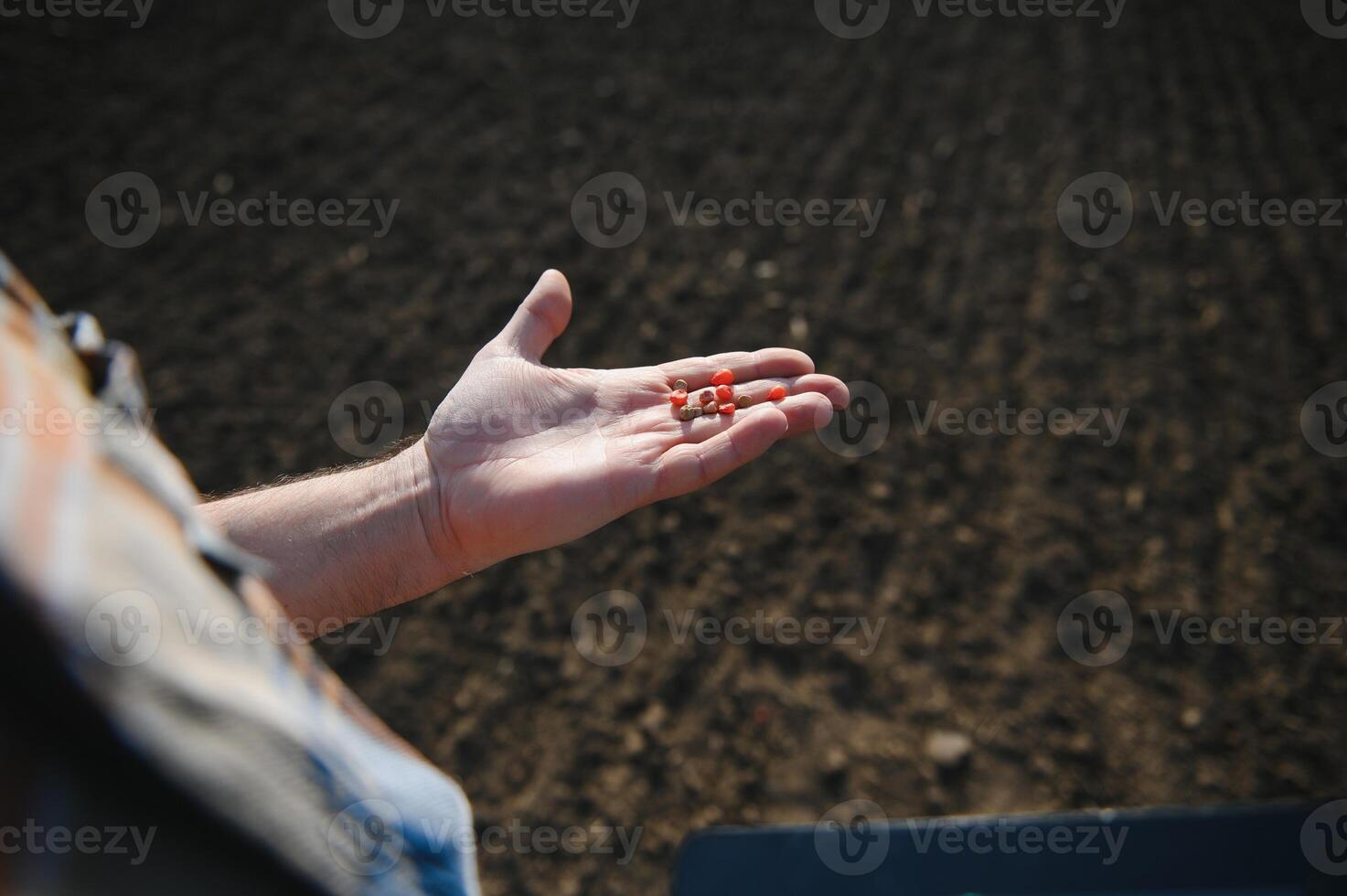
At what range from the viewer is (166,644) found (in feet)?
2.59

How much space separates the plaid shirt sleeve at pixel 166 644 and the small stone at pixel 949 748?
6.37 ft

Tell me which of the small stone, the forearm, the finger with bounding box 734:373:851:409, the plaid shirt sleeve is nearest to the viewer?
the plaid shirt sleeve

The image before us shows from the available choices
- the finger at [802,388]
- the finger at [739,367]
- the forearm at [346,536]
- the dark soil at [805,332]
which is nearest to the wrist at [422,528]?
the forearm at [346,536]

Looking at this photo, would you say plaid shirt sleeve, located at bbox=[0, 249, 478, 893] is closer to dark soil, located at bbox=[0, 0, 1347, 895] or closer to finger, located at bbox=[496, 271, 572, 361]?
finger, located at bbox=[496, 271, 572, 361]

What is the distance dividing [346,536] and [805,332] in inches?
94.5

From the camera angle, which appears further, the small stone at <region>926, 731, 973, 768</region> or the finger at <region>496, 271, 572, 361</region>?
the small stone at <region>926, 731, 973, 768</region>

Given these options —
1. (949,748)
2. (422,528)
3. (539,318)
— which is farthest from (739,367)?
(949,748)

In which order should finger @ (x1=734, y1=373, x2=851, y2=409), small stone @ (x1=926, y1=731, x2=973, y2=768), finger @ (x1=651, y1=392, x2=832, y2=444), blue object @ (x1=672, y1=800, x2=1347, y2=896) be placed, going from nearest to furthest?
blue object @ (x1=672, y1=800, x2=1347, y2=896), finger @ (x1=651, y1=392, x2=832, y2=444), finger @ (x1=734, y1=373, x2=851, y2=409), small stone @ (x1=926, y1=731, x2=973, y2=768)

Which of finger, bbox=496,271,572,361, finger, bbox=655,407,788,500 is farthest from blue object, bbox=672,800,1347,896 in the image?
finger, bbox=496,271,572,361

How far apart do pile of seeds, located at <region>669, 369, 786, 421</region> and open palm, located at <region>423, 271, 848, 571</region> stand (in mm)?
23

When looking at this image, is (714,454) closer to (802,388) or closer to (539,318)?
(802,388)

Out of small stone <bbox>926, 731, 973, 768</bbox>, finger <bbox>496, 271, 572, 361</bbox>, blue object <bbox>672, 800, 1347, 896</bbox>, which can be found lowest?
small stone <bbox>926, 731, 973, 768</bbox>

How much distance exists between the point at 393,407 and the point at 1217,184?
4020 millimetres

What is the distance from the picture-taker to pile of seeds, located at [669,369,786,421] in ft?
6.91
